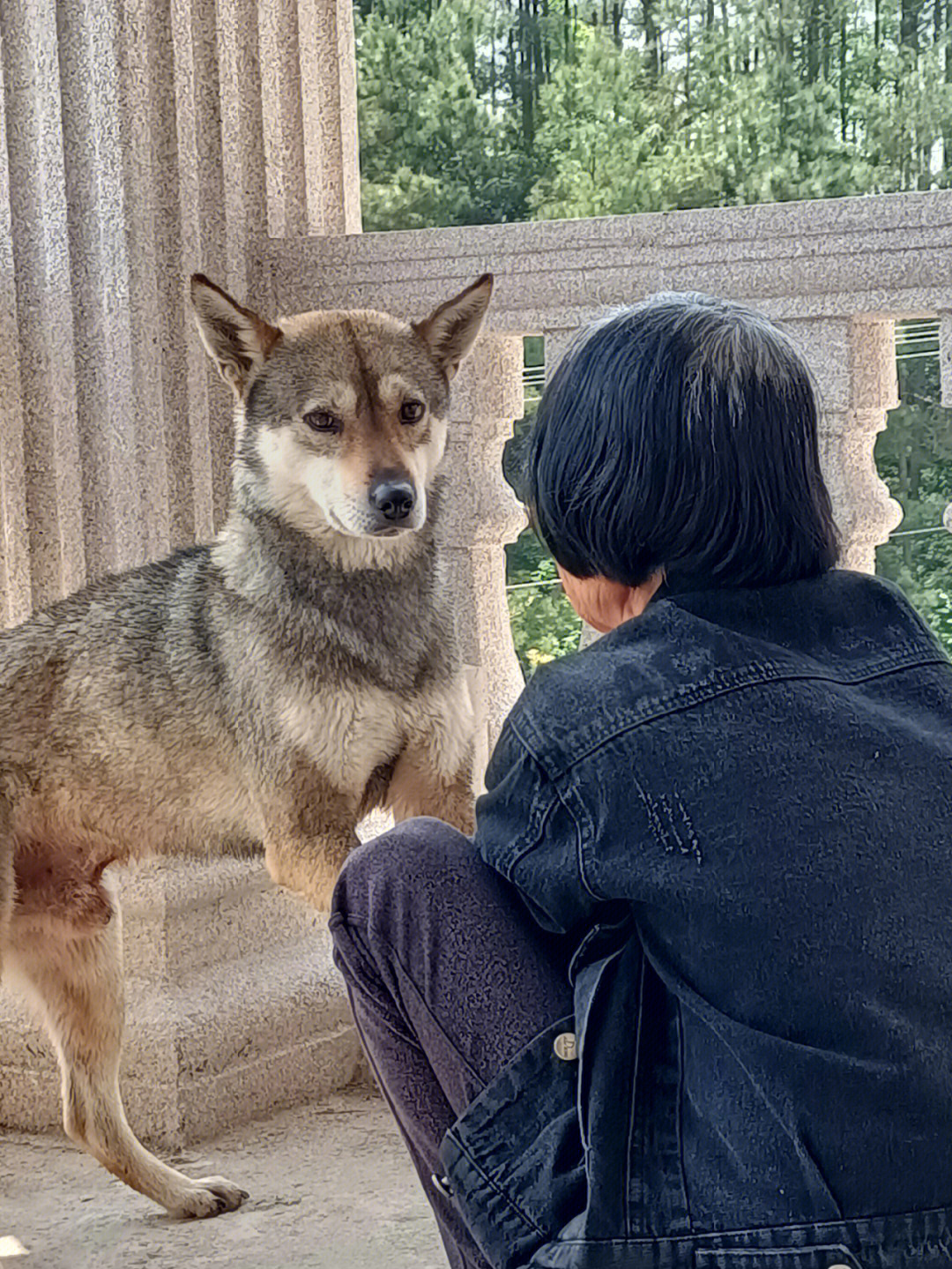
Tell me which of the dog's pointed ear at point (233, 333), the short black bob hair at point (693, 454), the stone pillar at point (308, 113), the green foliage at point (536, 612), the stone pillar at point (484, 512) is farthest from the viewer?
the green foliage at point (536, 612)

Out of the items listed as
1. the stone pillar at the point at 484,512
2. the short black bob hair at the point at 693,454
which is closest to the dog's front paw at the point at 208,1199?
the stone pillar at the point at 484,512

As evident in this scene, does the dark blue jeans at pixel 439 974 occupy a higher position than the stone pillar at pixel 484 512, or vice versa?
the stone pillar at pixel 484 512

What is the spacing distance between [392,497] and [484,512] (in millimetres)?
658

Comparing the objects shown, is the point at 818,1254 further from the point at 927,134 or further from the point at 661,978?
the point at 927,134

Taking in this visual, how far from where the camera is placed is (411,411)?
2.35 meters

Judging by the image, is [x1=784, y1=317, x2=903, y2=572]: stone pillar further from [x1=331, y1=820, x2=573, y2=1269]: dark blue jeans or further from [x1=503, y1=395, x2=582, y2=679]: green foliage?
[x1=503, y1=395, x2=582, y2=679]: green foliage

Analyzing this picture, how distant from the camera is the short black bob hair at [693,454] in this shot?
139 centimetres

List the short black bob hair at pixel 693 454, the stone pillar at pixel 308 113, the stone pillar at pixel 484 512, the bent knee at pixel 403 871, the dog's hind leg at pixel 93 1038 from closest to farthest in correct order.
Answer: the short black bob hair at pixel 693 454 → the bent knee at pixel 403 871 → the dog's hind leg at pixel 93 1038 → the stone pillar at pixel 484 512 → the stone pillar at pixel 308 113

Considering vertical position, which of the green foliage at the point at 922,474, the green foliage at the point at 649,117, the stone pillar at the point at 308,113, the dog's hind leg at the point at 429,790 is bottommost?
the green foliage at the point at 922,474

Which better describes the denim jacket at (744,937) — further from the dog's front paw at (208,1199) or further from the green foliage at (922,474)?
the green foliage at (922,474)

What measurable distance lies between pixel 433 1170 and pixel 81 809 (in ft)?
3.38

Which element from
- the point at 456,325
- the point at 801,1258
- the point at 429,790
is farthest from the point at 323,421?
the point at 801,1258

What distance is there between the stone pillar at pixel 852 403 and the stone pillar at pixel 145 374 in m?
1.04

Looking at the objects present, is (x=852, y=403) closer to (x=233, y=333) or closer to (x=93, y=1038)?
(x=233, y=333)
